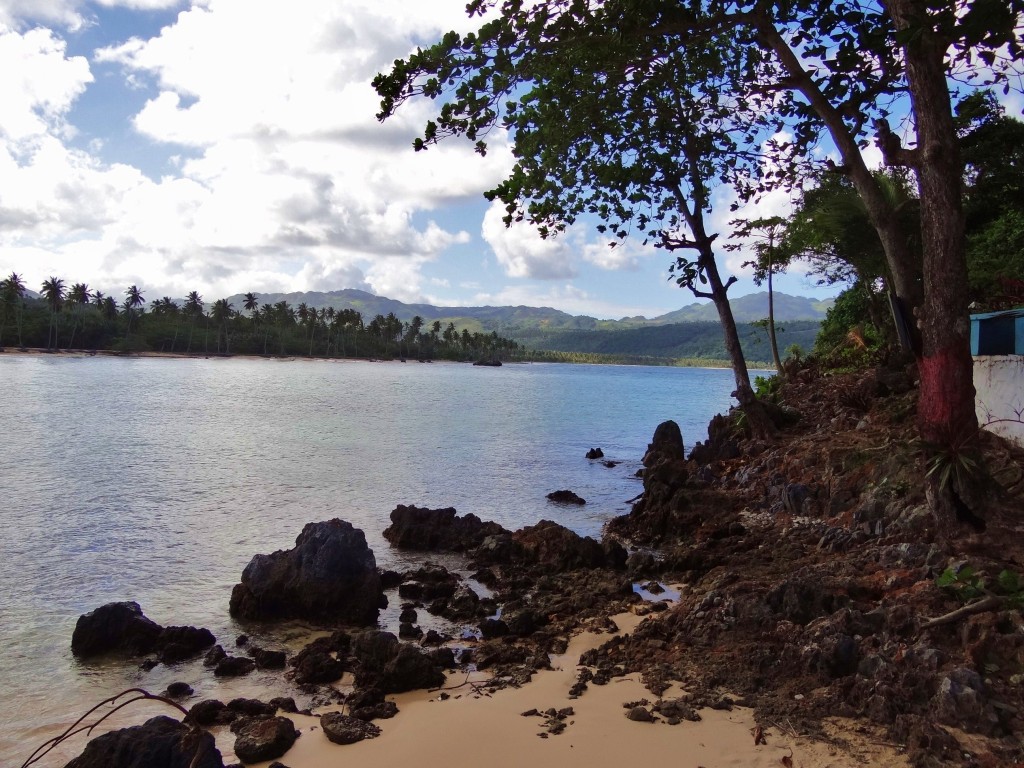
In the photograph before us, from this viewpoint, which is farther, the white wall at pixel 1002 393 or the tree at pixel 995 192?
the tree at pixel 995 192

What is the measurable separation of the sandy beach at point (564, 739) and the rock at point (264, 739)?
10 cm

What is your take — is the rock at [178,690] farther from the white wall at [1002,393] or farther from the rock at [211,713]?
the white wall at [1002,393]

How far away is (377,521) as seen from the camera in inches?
607

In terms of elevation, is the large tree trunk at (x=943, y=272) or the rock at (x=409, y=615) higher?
the large tree trunk at (x=943, y=272)

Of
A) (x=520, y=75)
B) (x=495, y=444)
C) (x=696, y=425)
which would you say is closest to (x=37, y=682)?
(x=520, y=75)

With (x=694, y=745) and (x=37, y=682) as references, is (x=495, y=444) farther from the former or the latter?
(x=694, y=745)

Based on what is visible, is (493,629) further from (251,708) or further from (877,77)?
(877,77)

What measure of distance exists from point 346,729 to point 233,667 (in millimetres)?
2265

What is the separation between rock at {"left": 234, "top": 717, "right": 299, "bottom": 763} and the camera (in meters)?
5.55

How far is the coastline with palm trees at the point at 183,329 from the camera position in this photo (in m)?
115

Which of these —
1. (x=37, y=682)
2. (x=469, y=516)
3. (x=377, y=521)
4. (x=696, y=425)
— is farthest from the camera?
(x=696, y=425)

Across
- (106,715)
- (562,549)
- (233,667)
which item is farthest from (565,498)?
(106,715)

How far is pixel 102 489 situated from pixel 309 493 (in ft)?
18.0

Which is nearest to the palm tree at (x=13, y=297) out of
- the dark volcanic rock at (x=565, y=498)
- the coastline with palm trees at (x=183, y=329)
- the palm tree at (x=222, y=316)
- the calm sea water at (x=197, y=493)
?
the coastline with palm trees at (x=183, y=329)
